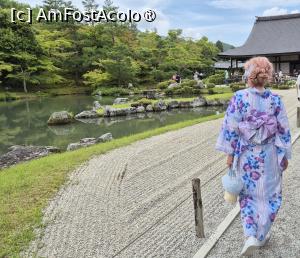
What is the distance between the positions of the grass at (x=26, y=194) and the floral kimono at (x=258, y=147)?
223 centimetres

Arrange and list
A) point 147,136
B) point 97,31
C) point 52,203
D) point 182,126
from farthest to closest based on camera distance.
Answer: point 97,31 < point 182,126 < point 147,136 < point 52,203

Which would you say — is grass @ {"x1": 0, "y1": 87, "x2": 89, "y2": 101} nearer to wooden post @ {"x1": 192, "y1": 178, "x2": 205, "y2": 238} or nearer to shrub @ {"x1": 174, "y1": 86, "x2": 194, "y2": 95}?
shrub @ {"x1": 174, "y1": 86, "x2": 194, "y2": 95}

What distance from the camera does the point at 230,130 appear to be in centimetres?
328

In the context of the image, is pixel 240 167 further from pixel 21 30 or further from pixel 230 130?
pixel 21 30

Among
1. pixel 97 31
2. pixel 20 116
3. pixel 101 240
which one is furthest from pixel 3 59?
pixel 101 240

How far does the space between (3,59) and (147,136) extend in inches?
982

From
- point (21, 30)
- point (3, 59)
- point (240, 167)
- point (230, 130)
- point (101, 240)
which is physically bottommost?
point (101, 240)

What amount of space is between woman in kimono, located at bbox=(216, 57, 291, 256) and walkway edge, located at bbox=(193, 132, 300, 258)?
33 cm

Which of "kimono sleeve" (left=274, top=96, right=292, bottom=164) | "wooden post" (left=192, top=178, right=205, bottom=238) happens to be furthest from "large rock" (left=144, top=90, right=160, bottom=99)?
"kimono sleeve" (left=274, top=96, right=292, bottom=164)

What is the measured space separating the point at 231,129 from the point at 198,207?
2.79ft

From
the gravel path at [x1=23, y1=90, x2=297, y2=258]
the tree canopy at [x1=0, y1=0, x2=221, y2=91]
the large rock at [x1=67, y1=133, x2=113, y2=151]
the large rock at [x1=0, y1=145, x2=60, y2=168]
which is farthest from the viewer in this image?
the tree canopy at [x1=0, y1=0, x2=221, y2=91]

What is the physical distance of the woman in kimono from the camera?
10.4ft

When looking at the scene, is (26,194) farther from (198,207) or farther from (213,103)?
(213,103)

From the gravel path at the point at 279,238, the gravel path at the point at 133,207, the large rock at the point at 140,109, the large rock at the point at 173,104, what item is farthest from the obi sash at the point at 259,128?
the large rock at the point at 173,104
